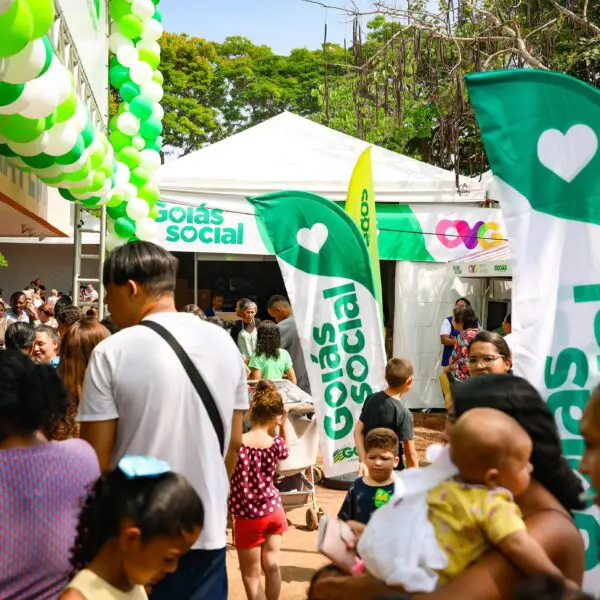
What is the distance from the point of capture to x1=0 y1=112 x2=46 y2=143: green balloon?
4016 millimetres

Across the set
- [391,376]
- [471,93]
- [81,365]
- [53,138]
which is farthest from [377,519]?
[53,138]

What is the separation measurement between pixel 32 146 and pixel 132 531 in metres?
3.15

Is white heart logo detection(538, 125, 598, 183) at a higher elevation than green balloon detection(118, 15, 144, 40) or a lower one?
lower

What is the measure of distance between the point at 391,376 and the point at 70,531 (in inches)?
118

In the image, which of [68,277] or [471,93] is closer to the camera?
[471,93]

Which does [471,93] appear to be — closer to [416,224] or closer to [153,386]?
[153,386]

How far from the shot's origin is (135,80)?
8.13 m

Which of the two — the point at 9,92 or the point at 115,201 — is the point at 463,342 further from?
the point at 9,92

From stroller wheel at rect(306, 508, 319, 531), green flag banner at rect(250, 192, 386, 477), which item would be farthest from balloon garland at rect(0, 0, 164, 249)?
stroller wheel at rect(306, 508, 319, 531)

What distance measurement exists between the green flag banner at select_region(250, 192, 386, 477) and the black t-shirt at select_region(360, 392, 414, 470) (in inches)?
22.8

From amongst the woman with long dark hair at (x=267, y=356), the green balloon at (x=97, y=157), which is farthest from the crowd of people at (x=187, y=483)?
the woman with long dark hair at (x=267, y=356)

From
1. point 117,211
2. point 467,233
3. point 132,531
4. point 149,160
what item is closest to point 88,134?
point 117,211

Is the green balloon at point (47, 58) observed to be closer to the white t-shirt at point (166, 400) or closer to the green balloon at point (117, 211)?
the white t-shirt at point (166, 400)

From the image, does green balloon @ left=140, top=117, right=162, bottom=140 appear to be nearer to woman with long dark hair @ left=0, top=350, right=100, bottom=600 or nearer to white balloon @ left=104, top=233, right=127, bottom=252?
white balloon @ left=104, top=233, right=127, bottom=252
